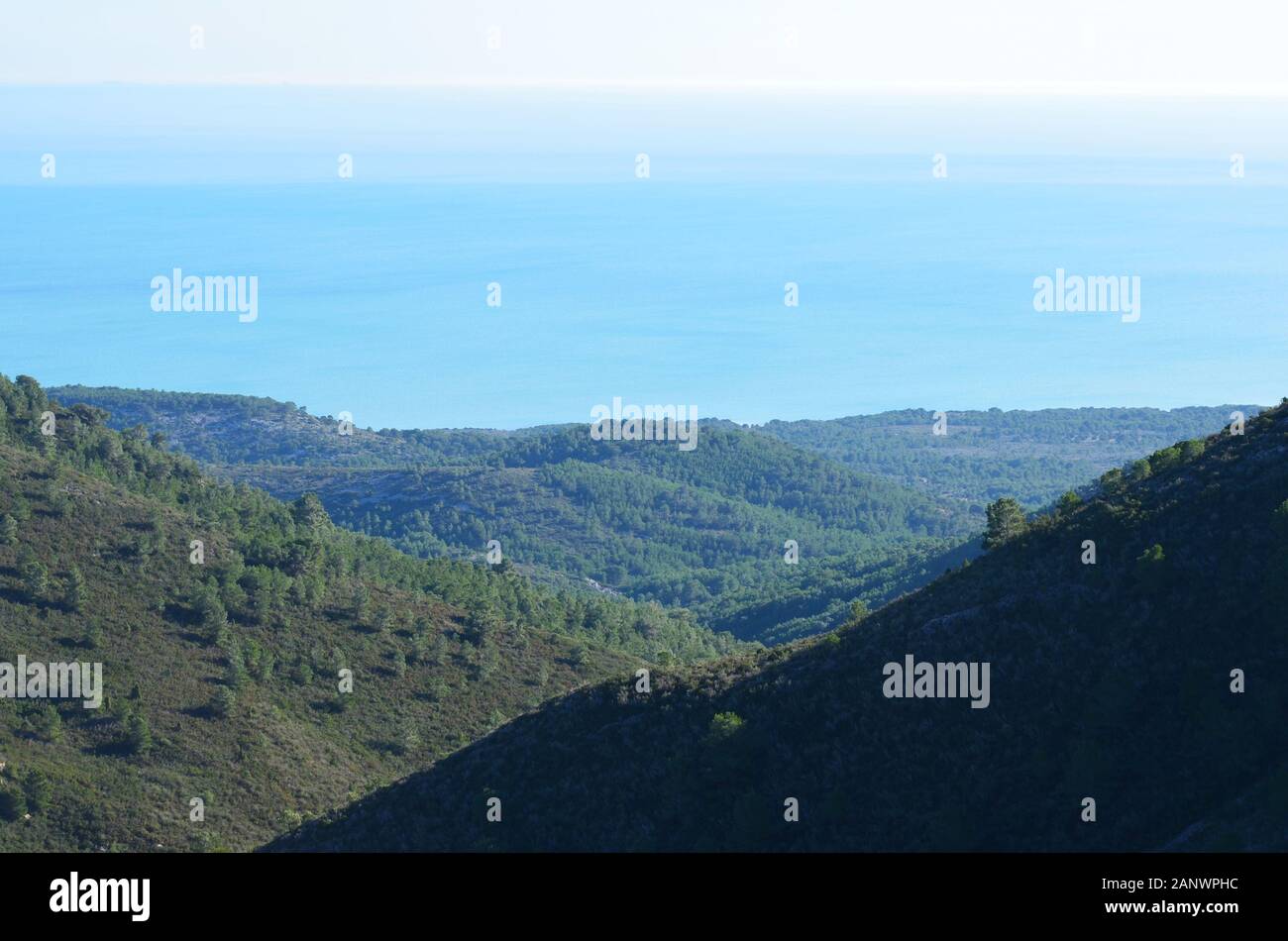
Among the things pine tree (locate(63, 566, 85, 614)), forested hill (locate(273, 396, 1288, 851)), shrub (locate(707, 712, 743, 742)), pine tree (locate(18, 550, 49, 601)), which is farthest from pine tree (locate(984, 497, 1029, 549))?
pine tree (locate(18, 550, 49, 601))

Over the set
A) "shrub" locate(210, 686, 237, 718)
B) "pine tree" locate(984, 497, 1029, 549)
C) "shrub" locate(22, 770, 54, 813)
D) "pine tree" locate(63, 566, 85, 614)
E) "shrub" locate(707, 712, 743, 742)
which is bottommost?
"shrub" locate(22, 770, 54, 813)

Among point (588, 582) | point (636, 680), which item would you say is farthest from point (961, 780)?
point (588, 582)

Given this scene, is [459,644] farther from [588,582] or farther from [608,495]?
[608,495]

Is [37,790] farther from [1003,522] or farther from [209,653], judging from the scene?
[1003,522]

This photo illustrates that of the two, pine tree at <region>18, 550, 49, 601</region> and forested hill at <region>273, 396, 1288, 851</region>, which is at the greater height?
pine tree at <region>18, 550, 49, 601</region>

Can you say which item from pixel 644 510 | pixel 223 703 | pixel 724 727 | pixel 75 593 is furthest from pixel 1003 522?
pixel 644 510

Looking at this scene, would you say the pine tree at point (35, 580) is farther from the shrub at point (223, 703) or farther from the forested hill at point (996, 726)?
the forested hill at point (996, 726)

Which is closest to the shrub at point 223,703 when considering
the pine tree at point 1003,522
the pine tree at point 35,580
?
the pine tree at point 35,580

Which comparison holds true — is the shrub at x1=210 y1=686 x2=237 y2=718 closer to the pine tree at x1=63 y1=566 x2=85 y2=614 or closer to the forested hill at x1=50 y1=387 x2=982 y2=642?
the pine tree at x1=63 y1=566 x2=85 y2=614
